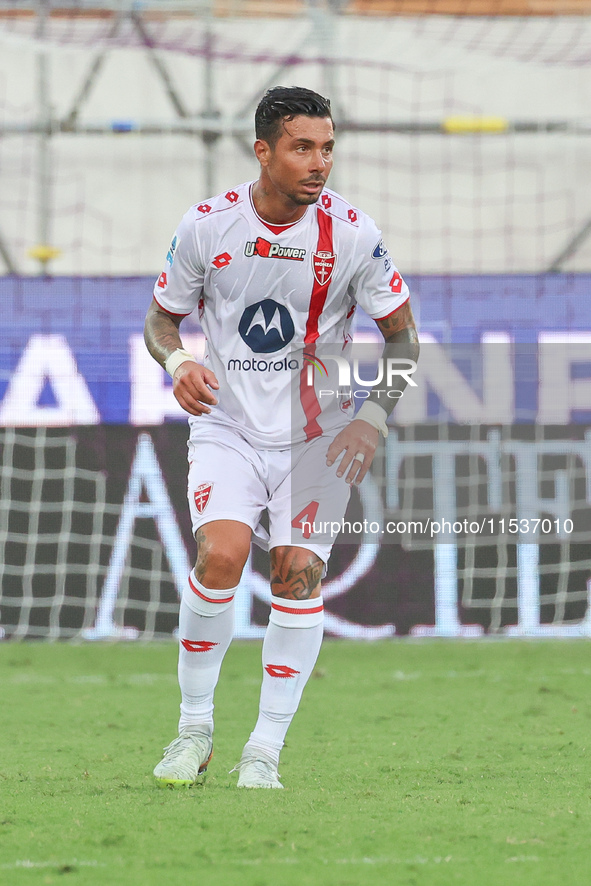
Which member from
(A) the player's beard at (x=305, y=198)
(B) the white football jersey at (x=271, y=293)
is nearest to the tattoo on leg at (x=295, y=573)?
(B) the white football jersey at (x=271, y=293)

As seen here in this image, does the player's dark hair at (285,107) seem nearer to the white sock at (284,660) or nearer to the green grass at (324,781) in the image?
the white sock at (284,660)

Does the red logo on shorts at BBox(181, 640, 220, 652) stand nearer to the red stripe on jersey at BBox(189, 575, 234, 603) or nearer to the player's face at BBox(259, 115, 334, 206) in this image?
the red stripe on jersey at BBox(189, 575, 234, 603)

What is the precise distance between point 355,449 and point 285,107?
1045 millimetres

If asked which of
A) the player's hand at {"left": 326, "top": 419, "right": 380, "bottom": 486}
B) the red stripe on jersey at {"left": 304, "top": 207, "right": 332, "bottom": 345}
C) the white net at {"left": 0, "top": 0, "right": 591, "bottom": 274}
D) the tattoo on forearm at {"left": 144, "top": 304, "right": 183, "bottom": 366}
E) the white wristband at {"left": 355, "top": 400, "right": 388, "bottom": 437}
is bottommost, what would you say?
the player's hand at {"left": 326, "top": 419, "right": 380, "bottom": 486}

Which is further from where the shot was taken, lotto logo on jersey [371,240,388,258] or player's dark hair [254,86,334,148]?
lotto logo on jersey [371,240,388,258]

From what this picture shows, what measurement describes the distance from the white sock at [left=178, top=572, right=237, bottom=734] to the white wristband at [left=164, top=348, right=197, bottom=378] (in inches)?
24.9

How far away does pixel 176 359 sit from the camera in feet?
12.8

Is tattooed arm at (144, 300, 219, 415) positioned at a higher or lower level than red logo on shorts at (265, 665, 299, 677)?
higher

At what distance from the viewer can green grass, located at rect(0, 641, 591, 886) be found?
2805mm

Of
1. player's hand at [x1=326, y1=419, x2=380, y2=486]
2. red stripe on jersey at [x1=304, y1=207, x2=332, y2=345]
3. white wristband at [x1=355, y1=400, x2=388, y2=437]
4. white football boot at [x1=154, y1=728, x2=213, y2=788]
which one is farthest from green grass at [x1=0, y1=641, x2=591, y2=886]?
red stripe on jersey at [x1=304, y1=207, x2=332, y2=345]

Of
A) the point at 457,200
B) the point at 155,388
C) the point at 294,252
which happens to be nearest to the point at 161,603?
the point at 155,388

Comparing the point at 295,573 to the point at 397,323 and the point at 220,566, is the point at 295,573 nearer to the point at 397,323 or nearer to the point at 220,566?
the point at 220,566

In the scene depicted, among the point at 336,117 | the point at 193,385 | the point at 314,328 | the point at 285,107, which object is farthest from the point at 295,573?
the point at 336,117

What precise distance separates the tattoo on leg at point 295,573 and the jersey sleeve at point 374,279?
808mm
